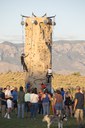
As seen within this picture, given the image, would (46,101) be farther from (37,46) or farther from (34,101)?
(37,46)

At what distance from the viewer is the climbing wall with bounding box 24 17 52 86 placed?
115 ft

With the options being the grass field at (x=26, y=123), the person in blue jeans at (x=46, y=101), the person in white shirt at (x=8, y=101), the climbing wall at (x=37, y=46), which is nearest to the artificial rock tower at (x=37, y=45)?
the climbing wall at (x=37, y=46)

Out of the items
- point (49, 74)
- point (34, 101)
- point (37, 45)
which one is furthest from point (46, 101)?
point (37, 45)

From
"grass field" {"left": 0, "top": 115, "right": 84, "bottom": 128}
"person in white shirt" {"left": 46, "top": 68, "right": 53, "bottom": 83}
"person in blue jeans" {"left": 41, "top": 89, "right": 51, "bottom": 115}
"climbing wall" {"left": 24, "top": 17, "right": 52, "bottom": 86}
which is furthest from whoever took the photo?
"climbing wall" {"left": 24, "top": 17, "right": 52, "bottom": 86}

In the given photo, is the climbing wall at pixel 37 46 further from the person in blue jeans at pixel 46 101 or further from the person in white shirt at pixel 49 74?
the person in blue jeans at pixel 46 101

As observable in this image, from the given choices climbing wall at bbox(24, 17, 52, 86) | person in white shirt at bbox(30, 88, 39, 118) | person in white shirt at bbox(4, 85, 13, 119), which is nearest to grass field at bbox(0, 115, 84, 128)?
person in white shirt at bbox(4, 85, 13, 119)

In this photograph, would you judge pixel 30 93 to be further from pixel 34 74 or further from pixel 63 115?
pixel 34 74

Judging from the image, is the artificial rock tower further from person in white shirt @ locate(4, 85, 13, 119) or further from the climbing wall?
person in white shirt @ locate(4, 85, 13, 119)

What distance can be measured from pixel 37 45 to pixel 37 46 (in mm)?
76

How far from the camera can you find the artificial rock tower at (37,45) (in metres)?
34.9

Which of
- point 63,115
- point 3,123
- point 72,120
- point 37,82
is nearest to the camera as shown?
point 63,115

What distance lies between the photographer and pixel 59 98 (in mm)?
22500

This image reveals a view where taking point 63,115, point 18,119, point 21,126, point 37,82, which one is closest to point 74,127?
point 63,115

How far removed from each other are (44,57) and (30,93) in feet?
29.8
